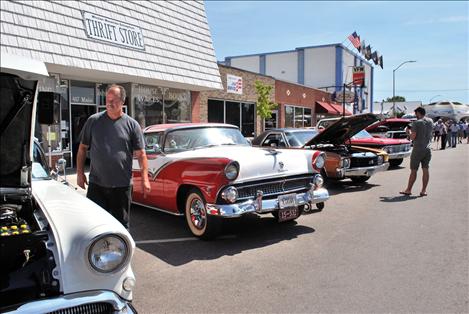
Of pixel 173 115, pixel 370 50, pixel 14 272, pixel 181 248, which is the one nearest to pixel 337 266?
pixel 181 248

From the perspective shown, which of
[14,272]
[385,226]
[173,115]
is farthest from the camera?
[173,115]

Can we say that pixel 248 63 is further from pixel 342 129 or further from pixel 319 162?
pixel 319 162

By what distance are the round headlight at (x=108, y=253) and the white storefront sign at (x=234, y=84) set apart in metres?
18.8

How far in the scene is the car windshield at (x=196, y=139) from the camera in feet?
21.7

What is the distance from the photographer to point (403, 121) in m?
17.7

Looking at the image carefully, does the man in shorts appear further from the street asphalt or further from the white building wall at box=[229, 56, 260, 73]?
the white building wall at box=[229, 56, 260, 73]

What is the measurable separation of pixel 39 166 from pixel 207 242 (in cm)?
231

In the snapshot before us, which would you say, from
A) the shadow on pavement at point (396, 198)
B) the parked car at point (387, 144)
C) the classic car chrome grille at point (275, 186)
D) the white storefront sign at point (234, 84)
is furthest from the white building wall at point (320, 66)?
the classic car chrome grille at point (275, 186)

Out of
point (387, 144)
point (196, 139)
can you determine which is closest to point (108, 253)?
point (196, 139)

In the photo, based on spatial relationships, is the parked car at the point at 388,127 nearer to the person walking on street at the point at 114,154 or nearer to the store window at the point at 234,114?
the store window at the point at 234,114

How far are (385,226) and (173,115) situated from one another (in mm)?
12084

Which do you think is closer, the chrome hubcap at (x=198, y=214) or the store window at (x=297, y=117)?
the chrome hubcap at (x=198, y=214)

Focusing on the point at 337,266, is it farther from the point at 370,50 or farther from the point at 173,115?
the point at 370,50

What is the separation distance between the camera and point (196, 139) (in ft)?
22.0
